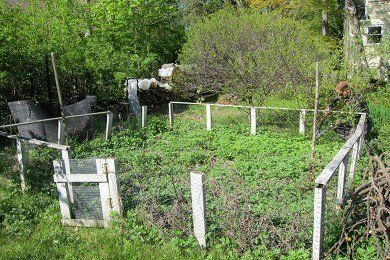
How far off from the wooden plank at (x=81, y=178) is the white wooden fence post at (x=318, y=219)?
2616 millimetres

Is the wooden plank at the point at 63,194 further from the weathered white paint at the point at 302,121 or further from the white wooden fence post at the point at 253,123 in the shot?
the weathered white paint at the point at 302,121

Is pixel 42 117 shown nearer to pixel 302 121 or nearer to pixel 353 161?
pixel 302 121

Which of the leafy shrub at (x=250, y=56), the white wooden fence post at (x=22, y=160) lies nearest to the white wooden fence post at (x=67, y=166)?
the white wooden fence post at (x=22, y=160)

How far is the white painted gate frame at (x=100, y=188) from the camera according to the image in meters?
5.02

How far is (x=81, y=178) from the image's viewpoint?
5.22 meters

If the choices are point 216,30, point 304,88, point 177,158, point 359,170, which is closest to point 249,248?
point 359,170

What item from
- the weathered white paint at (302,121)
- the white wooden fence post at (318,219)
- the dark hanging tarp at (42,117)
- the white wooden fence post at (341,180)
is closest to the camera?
the white wooden fence post at (318,219)

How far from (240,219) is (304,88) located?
604cm

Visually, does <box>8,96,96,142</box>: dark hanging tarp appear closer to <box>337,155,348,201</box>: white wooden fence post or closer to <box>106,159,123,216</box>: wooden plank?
<box>106,159,123,216</box>: wooden plank

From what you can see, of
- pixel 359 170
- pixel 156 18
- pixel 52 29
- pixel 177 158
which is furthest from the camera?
pixel 156 18

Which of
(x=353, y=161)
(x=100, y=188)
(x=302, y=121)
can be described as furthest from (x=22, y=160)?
(x=302, y=121)

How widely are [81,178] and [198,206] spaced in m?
1.69

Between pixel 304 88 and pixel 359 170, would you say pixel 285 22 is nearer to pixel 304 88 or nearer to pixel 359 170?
pixel 304 88

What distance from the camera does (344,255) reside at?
4172 mm
